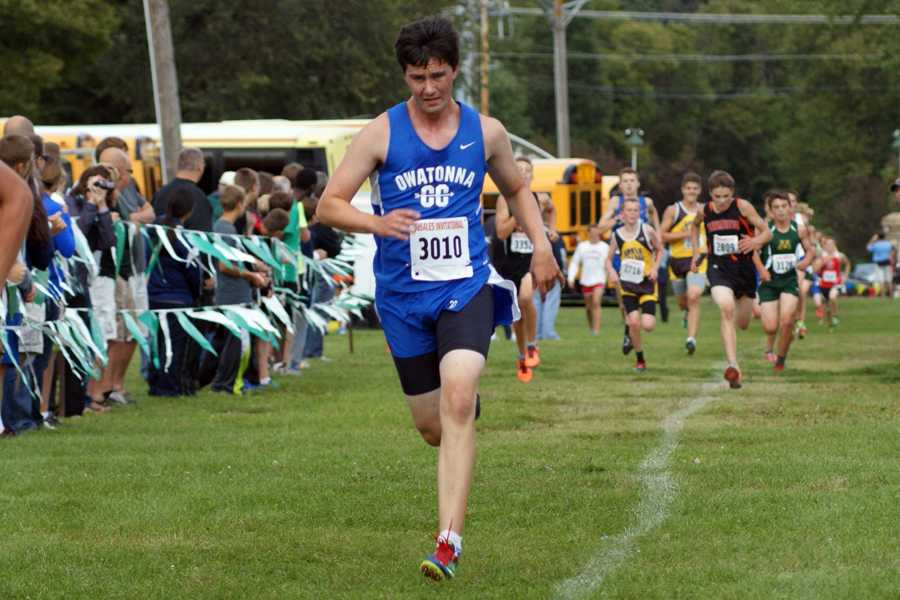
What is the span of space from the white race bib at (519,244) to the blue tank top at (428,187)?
10.1 meters

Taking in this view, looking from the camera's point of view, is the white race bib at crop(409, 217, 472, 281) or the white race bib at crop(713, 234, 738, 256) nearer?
the white race bib at crop(409, 217, 472, 281)

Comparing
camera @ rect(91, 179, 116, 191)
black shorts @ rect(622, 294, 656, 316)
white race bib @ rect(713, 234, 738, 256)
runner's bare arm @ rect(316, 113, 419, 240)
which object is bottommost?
black shorts @ rect(622, 294, 656, 316)

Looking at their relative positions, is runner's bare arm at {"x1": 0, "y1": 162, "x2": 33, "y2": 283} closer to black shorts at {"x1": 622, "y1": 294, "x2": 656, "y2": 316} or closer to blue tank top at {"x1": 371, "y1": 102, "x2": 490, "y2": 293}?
blue tank top at {"x1": 371, "y1": 102, "x2": 490, "y2": 293}

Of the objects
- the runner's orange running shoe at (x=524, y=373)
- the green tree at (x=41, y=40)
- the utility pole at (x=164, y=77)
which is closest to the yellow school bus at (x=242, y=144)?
the utility pole at (x=164, y=77)

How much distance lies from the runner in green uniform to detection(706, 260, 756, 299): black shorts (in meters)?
0.24

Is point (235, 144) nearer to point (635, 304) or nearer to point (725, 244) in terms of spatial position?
point (635, 304)

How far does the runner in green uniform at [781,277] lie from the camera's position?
720 inches

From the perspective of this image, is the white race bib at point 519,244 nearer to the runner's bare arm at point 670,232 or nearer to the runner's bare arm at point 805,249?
the runner's bare arm at point 670,232

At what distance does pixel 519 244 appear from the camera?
705 inches

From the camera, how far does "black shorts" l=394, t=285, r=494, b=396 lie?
7.54 m

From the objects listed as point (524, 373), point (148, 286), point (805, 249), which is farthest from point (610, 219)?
point (148, 286)

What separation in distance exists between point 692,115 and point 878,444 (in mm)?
95429

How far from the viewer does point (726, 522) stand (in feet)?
27.6

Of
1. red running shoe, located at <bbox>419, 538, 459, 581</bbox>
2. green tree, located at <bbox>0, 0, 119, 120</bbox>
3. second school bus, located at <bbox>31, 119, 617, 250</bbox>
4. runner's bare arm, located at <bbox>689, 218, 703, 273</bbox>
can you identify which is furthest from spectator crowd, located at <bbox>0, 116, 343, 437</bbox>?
green tree, located at <bbox>0, 0, 119, 120</bbox>
